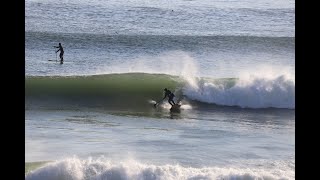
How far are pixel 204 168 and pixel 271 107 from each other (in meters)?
5.10

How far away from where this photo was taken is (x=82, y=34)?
1856 centimetres

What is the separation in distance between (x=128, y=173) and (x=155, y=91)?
6155 mm

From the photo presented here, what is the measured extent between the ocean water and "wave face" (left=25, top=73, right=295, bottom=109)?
0.08 ft

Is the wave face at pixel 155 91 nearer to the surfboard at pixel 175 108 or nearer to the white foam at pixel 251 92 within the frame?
the white foam at pixel 251 92

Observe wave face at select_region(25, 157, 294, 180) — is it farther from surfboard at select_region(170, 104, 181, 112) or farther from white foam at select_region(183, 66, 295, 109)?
white foam at select_region(183, 66, 295, 109)

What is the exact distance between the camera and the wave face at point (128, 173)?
6.54 metres

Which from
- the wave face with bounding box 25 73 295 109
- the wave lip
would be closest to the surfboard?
the wave face with bounding box 25 73 295 109

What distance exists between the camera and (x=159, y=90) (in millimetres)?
12883

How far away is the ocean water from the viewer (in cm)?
758
